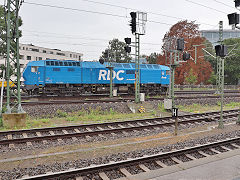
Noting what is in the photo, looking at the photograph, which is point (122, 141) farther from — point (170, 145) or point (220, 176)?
point (220, 176)

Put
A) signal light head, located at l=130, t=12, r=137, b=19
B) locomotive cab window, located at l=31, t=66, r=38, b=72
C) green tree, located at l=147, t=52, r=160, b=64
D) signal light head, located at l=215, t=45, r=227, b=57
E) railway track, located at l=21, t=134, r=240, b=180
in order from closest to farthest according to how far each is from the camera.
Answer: railway track, located at l=21, t=134, r=240, b=180, signal light head, located at l=215, t=45, r=227, b=57, signal light head, located at l=130, t=12, r=137, b=19, locomotive cab window, located at l=31, t=66, r=38, b=72, green tree, located at l=147, t=52, r=160, b=64

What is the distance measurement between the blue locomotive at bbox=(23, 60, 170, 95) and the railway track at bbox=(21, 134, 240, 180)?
56.9 ft

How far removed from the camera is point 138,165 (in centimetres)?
583

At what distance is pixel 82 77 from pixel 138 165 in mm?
18002

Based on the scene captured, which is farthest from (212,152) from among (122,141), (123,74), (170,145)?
(123,74)

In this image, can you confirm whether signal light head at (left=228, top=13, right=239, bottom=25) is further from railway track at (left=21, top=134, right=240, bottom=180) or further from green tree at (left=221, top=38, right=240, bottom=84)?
green tree at (left=221, top=38, right=240, bottom=84)

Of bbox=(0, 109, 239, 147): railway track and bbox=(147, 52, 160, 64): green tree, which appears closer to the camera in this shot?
bbox=(0, 109, 239, 147): railway track

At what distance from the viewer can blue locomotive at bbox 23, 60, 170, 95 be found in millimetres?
21052

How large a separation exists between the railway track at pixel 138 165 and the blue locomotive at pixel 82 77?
17.3 meters

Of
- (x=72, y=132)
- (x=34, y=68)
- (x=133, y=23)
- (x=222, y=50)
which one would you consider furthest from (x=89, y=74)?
(x=222, y=50)

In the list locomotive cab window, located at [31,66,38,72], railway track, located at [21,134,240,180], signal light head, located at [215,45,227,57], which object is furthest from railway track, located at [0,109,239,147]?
locomotive cab window, located at [31,66,38,72]

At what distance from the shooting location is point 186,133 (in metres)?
9.83

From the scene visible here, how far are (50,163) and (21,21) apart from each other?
2478cm

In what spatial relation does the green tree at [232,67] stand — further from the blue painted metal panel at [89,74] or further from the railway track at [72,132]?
the railway track at [72,132]
